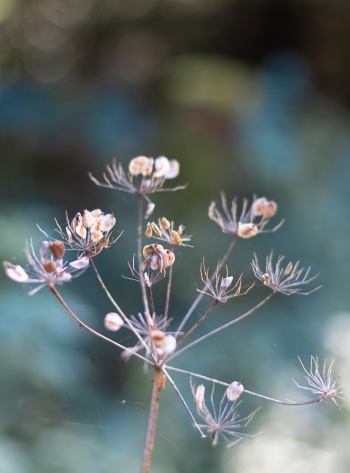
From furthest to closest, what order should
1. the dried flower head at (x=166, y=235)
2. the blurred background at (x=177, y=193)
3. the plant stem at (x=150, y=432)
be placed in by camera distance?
the blurred background at (x=177, y=193)
the dried flower head at (x=166, y=235)
the plant stem at (x=150, y=432)

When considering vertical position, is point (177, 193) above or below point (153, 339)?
below

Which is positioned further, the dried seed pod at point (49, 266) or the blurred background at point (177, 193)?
the blurred background at point (177, 193)

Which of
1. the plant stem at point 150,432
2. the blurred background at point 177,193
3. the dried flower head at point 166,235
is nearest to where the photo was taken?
the plant stem at point 150,432

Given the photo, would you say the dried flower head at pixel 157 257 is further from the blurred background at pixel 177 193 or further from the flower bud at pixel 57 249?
the blurred background at pixel 177 193

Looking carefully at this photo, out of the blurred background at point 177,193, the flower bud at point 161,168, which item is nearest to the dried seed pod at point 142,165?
the flower bud at point 161,168

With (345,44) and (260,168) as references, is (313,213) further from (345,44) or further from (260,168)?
(345,44)

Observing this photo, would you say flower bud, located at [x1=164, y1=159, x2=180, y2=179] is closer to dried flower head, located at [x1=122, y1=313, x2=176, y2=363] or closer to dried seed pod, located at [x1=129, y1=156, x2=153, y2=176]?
dried seed pod, located at [x1=129, y1=156, x2=153, y2=176]

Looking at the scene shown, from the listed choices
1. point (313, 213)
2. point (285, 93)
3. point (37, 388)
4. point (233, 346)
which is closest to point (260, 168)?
point (313, 213)

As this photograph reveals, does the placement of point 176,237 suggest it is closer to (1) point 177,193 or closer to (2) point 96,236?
(2) point 96,236

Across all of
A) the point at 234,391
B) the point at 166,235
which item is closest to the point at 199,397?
the point at 234,391
